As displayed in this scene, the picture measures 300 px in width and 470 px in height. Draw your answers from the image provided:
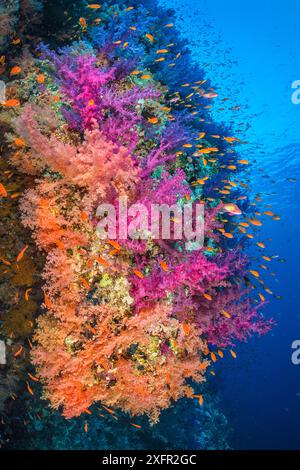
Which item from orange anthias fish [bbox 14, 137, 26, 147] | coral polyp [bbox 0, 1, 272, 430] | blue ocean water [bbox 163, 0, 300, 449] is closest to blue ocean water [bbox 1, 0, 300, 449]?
blue ocean water [bbox 163, 0, 300, 449]

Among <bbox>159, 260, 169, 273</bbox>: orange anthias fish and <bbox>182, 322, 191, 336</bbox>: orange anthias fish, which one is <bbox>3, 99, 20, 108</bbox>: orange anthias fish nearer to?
<bbox>159, 260, 169, 273</bbox>: orange anthias fish

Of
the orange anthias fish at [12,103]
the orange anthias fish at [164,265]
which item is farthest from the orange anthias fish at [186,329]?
the orange anthias fish at [12,103]

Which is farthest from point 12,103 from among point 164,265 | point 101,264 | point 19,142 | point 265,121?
point 265,121

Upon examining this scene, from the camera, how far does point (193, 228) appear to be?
4.72m

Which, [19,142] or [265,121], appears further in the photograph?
[265,121]

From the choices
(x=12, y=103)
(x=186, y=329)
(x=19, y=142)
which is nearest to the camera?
(x=19, y=142)

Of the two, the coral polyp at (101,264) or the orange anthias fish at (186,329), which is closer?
the coral polyp at (101,264)

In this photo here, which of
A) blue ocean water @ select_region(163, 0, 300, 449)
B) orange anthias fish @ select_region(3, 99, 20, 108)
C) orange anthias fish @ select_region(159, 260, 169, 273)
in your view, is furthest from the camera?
blue ocean water @ select_region(163, 0, 300, 449)

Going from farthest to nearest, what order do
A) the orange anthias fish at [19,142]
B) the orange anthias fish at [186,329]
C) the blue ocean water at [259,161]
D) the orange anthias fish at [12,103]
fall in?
the blue ocean water at [259,161] → the orange anthias fish at [186,329] → the orange anthias fish at [12,103] → the orange anthias fish at [19,142]

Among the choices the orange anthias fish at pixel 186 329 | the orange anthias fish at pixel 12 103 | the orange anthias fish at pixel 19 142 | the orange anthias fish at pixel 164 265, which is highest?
the orange anthias fish at pixel 12 103

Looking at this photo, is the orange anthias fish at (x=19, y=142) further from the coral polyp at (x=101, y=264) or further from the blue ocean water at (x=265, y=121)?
the blue ocean water at (x=265, y=121)

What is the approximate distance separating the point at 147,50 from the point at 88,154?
184 inches

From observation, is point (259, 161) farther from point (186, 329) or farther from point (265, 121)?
point (186, 329)

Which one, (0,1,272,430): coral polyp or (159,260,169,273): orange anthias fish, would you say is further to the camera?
(159,260,169,273): orange anthias fish
